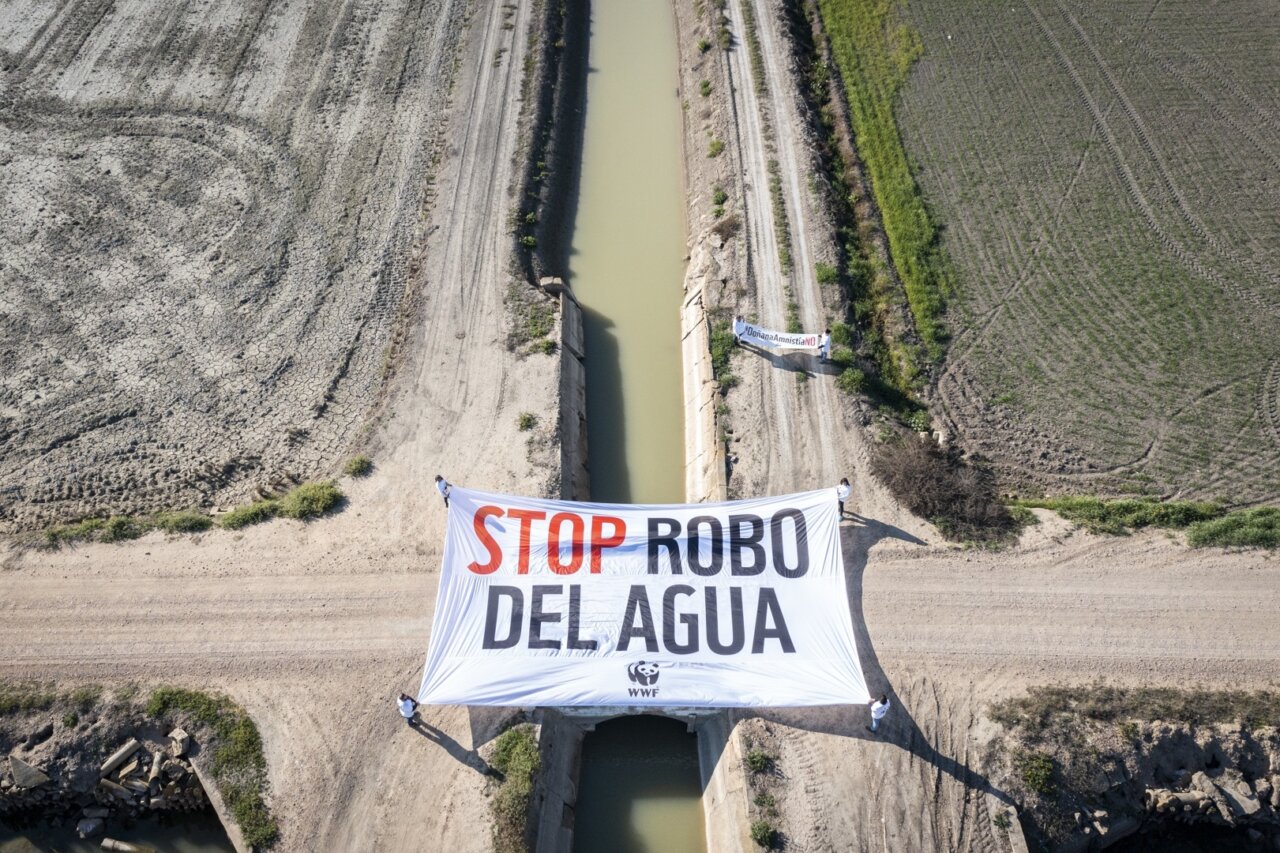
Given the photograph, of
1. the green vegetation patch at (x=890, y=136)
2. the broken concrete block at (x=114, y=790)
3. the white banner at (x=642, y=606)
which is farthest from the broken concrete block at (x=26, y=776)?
the green vegetation patch at (x=890, y=136)

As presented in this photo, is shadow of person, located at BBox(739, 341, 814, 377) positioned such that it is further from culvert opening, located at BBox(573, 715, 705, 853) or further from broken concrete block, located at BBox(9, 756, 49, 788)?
broken concrete block, located at BBox(9, 756, 49, 788)

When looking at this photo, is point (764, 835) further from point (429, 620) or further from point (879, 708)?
point (429, 620)

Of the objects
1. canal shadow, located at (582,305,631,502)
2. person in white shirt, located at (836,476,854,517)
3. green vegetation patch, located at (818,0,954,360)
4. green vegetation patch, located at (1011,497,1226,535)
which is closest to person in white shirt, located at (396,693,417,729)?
canal shadow, located at (582,305,631,502)

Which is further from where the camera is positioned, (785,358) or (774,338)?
(785,358)

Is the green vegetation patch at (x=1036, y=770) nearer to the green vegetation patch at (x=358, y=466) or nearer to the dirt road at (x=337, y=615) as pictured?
the dirt road at (x=337, y=615)

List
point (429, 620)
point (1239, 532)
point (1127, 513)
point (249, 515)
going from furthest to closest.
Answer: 1. point (1127, 513)
2. point (249, 515)
3. point (1239, 532)
4. point (429, 620)

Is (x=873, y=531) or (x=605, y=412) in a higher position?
(x=605, y=412)

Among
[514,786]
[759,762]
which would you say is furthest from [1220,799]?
[514,786]

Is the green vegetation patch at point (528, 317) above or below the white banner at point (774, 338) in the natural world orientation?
above

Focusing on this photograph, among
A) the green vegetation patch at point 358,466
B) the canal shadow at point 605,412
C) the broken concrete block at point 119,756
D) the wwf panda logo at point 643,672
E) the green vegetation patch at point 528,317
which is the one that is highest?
the green vegetation patch at point 528,317
